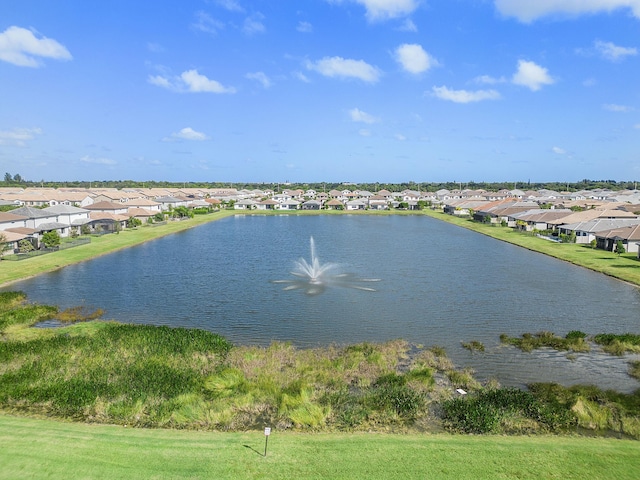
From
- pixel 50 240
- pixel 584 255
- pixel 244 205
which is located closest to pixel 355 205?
pixel 244 205

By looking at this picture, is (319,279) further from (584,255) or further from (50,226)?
(50,226)

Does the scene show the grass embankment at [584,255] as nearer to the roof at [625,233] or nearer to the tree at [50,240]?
the roof at [625,233]

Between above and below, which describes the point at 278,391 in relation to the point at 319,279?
above

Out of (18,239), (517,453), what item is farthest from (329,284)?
(18,239)

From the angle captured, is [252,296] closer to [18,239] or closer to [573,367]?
[573,367]

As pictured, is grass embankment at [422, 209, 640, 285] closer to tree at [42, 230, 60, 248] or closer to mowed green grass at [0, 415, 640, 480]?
mowed green grass at [0, 415, 640, 480]

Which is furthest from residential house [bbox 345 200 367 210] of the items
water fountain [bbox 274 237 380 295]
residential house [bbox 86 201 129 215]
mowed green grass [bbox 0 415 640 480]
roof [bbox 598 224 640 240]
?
mowed green grass [bbox 0 415 640 480]
